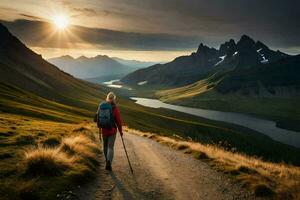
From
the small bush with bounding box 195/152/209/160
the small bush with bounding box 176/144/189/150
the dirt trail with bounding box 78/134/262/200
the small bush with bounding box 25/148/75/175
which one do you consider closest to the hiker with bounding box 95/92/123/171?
the dirt trail with bounding box 78/134/262/200

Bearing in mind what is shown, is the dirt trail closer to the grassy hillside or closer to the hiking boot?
the hiking boot

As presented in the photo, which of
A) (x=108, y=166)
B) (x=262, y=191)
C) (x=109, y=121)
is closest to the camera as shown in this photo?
(x=262, y=191)

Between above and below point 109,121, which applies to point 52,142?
below

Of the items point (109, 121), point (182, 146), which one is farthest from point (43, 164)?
point (182, 146)

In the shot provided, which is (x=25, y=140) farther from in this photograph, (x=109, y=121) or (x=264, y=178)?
(x=264, y=178)

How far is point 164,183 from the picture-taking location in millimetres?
15336

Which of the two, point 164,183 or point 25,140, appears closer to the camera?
point 164,183

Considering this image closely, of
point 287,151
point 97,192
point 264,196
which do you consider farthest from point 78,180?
point 287,151

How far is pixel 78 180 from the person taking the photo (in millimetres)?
14242

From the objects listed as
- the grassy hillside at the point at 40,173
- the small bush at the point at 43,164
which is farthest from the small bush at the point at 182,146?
the small bush at the point at 43,164

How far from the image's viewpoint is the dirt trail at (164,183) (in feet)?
44.4

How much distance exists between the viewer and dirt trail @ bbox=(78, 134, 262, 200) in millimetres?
13545

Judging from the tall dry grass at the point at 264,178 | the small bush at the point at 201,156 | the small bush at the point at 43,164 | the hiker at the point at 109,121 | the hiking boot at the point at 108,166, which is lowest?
the small bush at the point at 201,156

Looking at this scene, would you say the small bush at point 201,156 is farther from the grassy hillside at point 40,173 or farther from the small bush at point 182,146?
the grassy hillside at point 40,173
